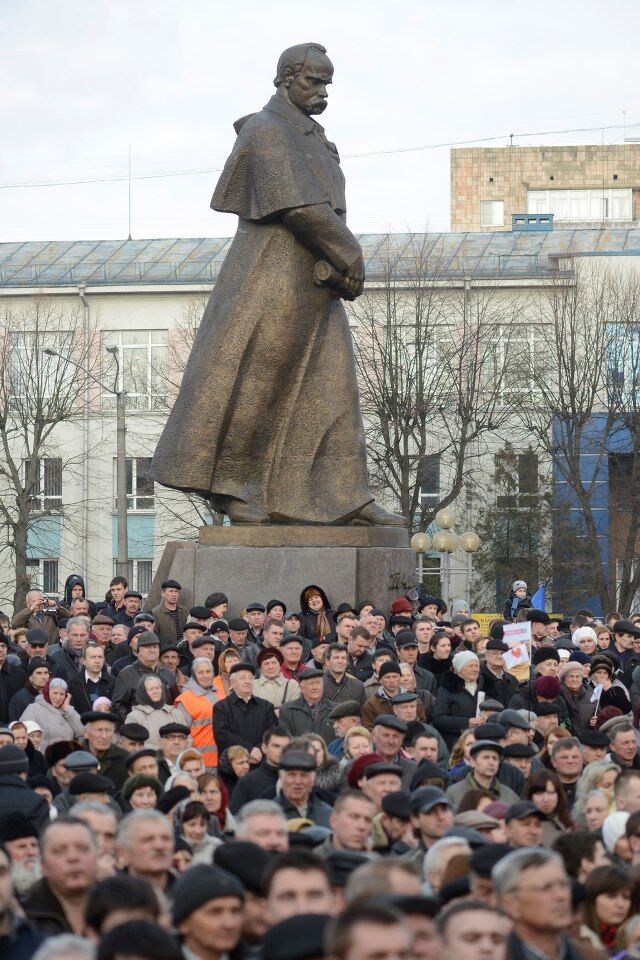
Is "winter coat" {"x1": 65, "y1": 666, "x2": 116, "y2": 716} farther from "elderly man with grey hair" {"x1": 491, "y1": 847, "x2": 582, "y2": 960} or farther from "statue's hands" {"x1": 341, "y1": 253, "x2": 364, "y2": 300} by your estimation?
"elderly man with grey hair" {"x1": 491, "y1": 847, "x2": 582, "y2": 960}

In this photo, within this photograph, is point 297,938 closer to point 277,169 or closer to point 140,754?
point 140,754

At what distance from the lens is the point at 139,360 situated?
5012 centimetres

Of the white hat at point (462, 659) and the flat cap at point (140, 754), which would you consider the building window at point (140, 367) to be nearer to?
the white hat at point (462, 659)

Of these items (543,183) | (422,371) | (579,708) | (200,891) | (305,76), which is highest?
(543,183)

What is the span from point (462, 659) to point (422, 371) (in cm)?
2886

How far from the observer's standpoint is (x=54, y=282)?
52125mm

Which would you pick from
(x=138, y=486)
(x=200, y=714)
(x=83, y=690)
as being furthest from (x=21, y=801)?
(x=138, y=486)

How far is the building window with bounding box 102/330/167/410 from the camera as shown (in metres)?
48.1

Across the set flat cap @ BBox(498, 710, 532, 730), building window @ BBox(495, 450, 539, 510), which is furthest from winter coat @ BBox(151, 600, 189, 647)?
building window @ BBox(495, 450, 539, 510)

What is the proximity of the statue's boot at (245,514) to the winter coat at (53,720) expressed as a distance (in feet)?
18.0

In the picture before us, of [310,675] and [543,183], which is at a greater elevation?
[543,183]

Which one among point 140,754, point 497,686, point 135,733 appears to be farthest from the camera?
point 497,686

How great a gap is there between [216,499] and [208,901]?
12.6 m

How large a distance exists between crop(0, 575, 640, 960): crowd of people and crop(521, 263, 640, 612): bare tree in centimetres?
2443
